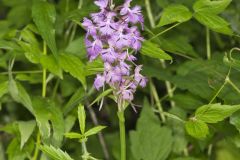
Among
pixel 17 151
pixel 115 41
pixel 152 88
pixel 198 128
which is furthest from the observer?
pixel 152 88

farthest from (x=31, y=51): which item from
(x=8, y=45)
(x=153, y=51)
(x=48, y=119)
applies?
(x=153, y=51)

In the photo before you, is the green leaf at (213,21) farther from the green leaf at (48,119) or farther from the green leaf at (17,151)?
the green leaf at (17,151)

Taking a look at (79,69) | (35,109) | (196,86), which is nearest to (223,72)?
(196,86)

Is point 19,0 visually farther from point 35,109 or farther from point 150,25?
point 35,109

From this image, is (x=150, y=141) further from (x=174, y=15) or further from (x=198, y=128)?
(x=174, y=15)

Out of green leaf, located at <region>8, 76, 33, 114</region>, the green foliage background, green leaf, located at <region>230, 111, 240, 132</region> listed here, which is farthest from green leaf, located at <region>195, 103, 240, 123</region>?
green leaf, located at <region>8, 76, 33, 114</region>

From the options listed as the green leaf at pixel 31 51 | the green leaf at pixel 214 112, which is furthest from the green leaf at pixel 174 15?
the green leaf at pixel 31 51

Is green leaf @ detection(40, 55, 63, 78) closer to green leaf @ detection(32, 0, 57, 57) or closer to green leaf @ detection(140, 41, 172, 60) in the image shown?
green leaf @ detection(32, 0, 57, 57)
